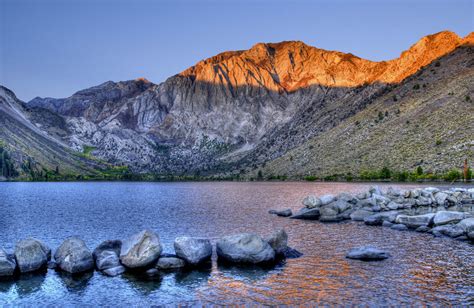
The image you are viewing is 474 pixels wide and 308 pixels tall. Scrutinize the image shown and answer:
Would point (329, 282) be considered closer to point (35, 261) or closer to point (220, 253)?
point (220, 253)

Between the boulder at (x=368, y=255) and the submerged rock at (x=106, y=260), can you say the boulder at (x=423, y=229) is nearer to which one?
the boulder at (x=368, y=255)

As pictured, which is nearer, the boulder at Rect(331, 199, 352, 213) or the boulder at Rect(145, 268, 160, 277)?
the boulder at Rect(145, 268, 160, 277)

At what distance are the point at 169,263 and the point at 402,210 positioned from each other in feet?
135

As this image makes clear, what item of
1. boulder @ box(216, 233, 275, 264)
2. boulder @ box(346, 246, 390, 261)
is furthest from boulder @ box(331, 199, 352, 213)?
boulder @ box(216, 233, 275, 264)

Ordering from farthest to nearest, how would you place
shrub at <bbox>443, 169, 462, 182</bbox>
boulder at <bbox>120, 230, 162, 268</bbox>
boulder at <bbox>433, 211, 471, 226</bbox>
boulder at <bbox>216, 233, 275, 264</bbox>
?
shrub at <bbox>443, 169, 462, 182</bbox> < boulder at <bbox>433, 211, 471, 226</bbox> < boulder at <bbox>216, 233, 275, 264</bbox> < boulder at <bbox>120, 230, 162, 268</bbox>

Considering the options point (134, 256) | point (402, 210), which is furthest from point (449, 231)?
point (134, 256)

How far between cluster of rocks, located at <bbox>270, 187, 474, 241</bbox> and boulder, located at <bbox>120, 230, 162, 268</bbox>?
30.2m

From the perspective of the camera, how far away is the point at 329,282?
87.7ft

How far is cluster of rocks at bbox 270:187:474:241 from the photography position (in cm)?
4488

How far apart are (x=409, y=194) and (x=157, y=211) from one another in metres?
43.8

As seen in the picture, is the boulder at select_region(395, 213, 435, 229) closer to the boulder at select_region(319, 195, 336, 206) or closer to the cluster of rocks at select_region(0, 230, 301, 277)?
the boulder at select_region(319, 195, 336, 206)

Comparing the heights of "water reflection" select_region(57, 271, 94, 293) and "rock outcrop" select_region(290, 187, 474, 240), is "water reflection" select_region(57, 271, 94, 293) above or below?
below

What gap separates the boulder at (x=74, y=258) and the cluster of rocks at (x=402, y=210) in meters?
34.0

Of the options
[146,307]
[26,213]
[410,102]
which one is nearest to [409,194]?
[146,307]
